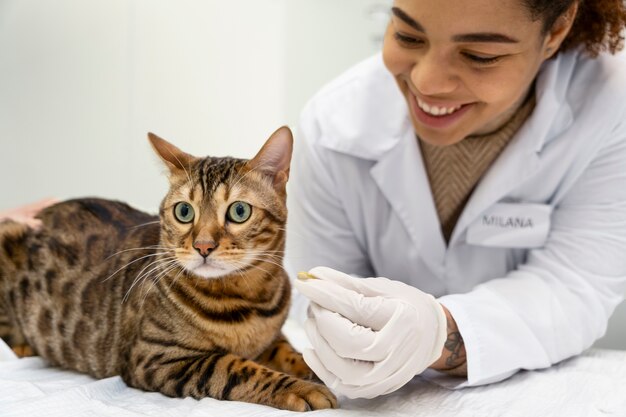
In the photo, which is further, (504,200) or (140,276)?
(504,200)

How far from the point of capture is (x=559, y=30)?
119 centimetres

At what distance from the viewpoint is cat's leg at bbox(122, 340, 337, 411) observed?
3.06ft

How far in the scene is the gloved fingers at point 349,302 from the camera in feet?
3.03

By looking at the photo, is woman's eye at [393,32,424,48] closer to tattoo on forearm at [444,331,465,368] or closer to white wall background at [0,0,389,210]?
white wall background at [0,0,389,210]

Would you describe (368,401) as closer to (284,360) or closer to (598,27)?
(284,360)

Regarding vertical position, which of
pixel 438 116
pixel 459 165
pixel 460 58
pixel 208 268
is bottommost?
pixel 208 268

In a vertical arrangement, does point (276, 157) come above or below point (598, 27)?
below

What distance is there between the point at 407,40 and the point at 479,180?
0.36 meters

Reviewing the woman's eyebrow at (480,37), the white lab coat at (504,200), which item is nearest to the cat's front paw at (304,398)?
the white lab coat at (504,200)

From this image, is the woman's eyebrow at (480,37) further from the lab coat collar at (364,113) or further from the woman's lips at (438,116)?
the lab coat collar at (364,113)

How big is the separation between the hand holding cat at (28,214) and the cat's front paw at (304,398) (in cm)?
62

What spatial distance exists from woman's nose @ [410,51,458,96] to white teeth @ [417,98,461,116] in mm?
58

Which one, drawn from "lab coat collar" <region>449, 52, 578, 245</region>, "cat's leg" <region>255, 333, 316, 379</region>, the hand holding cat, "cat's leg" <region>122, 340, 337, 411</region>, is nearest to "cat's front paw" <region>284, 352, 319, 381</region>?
"cat's leg" <region>255, 333, 316, 379</region>

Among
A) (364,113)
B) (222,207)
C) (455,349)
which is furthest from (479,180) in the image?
(222,207)
